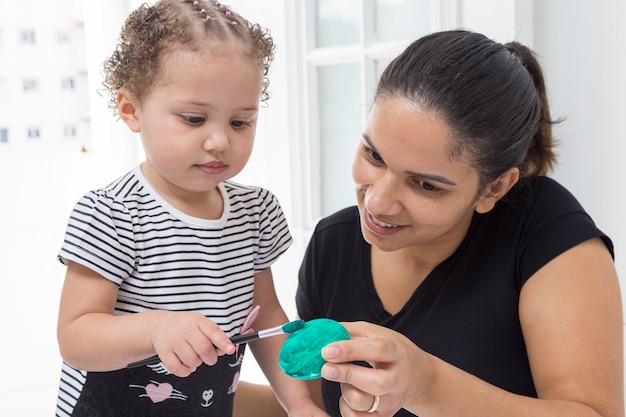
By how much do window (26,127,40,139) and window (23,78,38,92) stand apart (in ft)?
0.55

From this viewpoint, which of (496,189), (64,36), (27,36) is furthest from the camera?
(64,36)

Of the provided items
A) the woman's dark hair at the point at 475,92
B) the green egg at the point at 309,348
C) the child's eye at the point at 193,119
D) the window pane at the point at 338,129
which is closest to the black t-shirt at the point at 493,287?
the woman's dark hair at the point at 475,92

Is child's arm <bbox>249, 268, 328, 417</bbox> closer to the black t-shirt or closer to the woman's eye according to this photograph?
the black t-shirt

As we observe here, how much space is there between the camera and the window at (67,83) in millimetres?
3334

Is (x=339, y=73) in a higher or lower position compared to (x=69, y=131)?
higher

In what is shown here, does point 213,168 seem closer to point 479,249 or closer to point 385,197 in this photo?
point 385,197

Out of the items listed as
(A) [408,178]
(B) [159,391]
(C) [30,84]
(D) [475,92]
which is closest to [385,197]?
(A) [408,178]

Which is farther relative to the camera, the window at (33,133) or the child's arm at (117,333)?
the window at (33,133)

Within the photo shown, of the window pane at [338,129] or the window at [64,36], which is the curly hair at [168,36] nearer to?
the window pane at [338,129]

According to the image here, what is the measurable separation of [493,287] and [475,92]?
0.34m

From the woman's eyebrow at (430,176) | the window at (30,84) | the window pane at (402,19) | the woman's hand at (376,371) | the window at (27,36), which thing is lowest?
the woman's hand at (376,371)

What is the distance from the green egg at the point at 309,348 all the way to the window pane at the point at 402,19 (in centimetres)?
118

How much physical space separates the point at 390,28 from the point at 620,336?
121 centimetres

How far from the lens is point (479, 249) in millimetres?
1286
